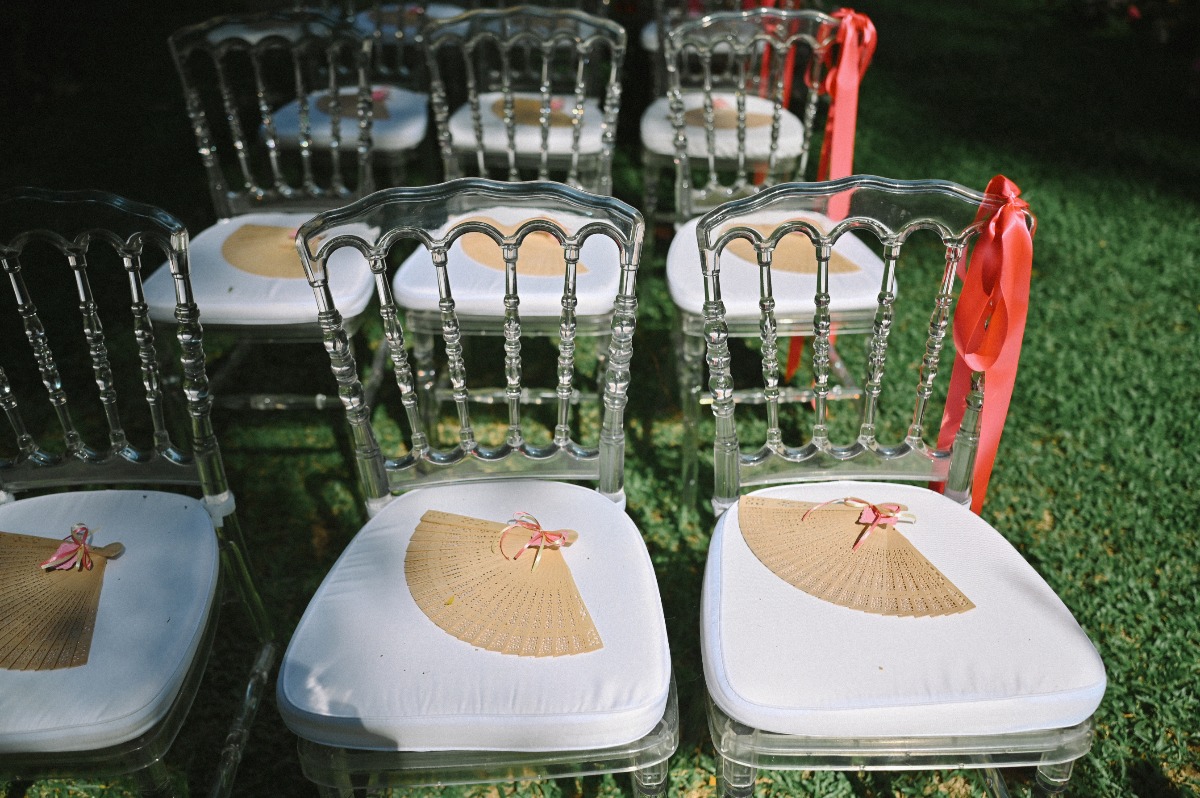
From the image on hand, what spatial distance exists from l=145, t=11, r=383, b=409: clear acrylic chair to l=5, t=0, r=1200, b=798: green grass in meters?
0.59

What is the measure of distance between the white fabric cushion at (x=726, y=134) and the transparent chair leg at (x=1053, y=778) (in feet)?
6.07

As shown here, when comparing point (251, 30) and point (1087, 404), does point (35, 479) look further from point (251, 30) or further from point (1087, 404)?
point (1087, 404)

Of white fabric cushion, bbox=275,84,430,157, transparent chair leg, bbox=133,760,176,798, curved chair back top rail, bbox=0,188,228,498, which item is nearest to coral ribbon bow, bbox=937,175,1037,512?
curved chair back top rail, bbox=0,188,228,498

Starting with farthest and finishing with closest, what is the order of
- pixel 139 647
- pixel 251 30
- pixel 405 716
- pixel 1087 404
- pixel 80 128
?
pixel 80 128
pixel 1087 404
pixel 251 30
pixel 139 647
pixel 405 716

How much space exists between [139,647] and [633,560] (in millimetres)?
746

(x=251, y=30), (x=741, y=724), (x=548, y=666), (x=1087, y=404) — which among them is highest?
(x=251, y=30)

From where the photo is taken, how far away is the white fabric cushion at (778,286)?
207 centimetres

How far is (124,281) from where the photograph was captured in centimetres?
357

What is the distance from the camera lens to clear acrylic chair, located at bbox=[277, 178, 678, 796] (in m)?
1.21

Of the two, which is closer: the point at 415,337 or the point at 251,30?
the point at 415,337

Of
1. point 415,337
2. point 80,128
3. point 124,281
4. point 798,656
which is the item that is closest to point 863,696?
point 798,656

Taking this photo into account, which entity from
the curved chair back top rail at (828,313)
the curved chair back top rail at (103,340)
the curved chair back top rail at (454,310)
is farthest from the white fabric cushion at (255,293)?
the curved chair back top rail at (828,313)

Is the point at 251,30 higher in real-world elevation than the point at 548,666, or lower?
higher

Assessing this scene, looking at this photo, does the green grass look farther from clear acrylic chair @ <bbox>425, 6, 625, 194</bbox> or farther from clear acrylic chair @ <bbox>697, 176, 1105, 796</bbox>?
clear acrylic chair @ <bbox>425, 6, 625, 194</bbox>
